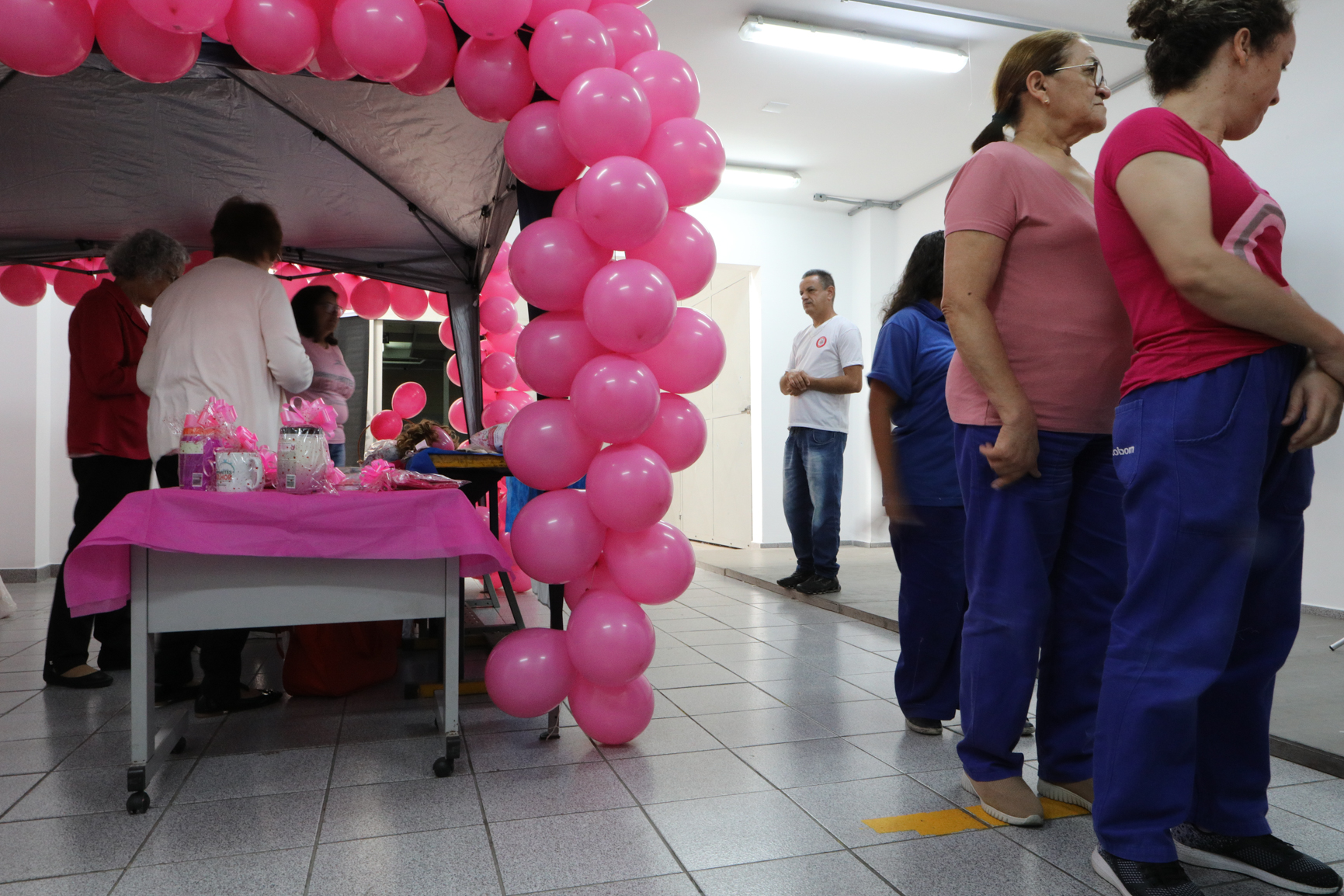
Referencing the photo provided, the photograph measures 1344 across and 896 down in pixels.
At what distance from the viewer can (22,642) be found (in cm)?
357

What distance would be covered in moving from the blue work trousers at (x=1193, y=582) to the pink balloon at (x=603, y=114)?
1.18 meters

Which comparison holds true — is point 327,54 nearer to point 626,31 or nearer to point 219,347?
point 626,31

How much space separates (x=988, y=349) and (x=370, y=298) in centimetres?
465

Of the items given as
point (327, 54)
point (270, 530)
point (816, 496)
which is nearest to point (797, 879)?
point (270, 530)

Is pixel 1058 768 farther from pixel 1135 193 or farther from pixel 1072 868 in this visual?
pixel 1135 193

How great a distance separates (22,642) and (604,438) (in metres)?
3.11

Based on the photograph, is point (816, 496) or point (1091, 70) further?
point (816, 496)

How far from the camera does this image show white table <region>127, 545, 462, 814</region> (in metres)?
1.84

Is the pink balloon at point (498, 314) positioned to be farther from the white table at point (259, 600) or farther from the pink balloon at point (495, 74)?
the white table at point (259, 600)

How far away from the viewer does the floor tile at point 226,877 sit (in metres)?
1.43

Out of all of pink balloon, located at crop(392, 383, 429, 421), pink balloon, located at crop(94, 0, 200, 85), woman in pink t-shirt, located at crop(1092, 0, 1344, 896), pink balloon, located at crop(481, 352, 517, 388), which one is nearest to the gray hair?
pink balloon, located at crop(94, 0, 200, 85)

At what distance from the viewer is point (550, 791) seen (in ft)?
A: 6.19

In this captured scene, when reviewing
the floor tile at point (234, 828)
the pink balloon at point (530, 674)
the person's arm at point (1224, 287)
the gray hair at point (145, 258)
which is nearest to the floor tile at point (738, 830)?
the pink balloon at point (530, 674)

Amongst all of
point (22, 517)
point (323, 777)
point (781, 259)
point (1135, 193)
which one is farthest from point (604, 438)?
point (781, 259)
